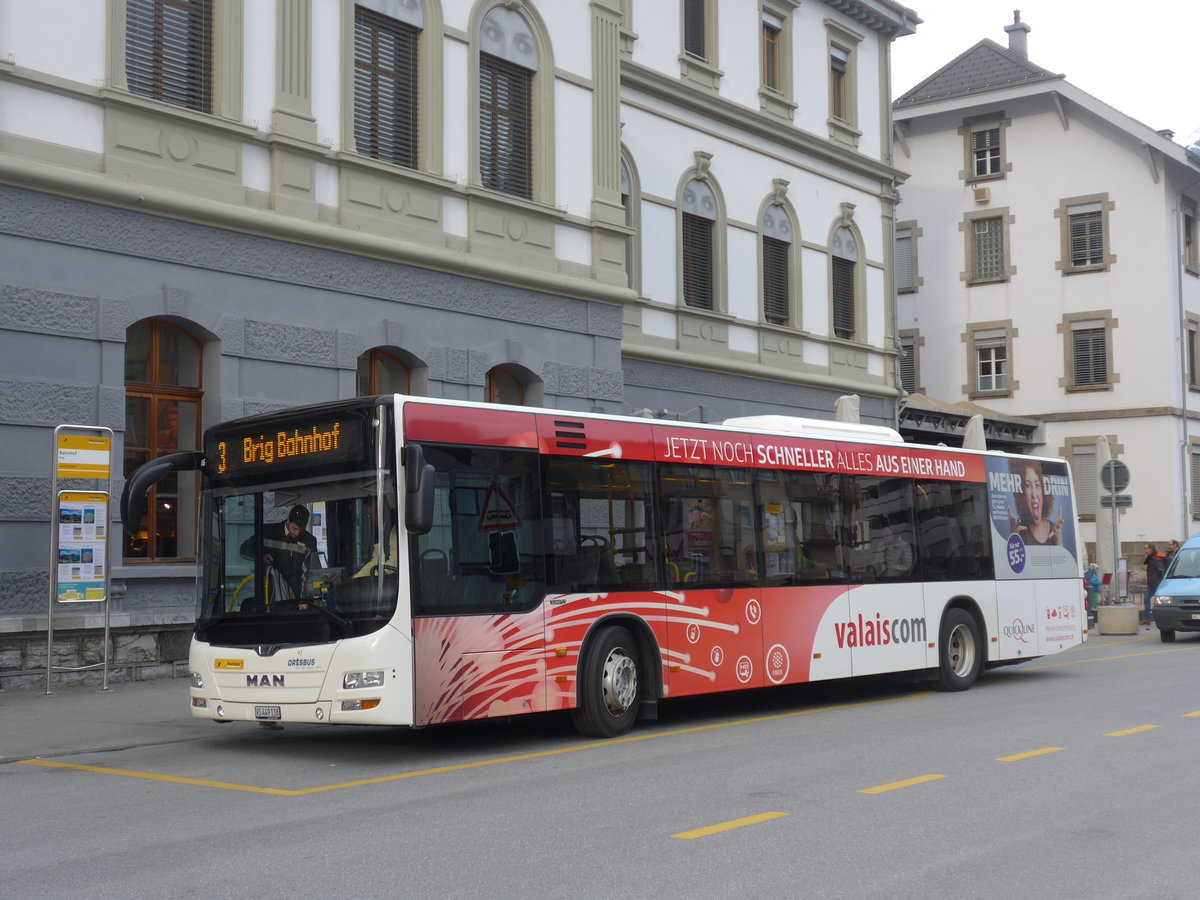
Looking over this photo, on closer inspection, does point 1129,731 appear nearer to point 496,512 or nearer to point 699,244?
point 496,512

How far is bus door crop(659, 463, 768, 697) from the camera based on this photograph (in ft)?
43.0

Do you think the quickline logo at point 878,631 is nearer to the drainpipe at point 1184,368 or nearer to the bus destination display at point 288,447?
the bus destination display at point 288,447

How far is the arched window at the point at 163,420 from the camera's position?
16.4 m

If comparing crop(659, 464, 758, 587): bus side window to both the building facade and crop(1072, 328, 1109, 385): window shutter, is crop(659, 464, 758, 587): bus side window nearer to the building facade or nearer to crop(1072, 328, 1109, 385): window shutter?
the building facade

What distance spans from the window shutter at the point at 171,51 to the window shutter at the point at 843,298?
1609 cm

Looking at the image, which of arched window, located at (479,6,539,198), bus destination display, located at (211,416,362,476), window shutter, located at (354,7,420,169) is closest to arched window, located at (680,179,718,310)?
arched window, located at (479,6,539,198)

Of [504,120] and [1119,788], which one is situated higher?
[504,120]

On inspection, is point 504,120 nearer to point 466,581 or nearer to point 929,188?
point 466,581

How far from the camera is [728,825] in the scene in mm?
7922

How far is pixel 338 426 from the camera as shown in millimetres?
11047

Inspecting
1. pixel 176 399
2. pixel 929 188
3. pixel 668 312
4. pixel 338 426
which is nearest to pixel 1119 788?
pixel 338 426

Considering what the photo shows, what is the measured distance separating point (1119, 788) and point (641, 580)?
470 centimetres

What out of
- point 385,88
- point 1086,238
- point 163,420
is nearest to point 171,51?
point 385,88

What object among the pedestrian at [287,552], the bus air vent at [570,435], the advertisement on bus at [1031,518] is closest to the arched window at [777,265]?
the advertisement on bus at [1031,518]
